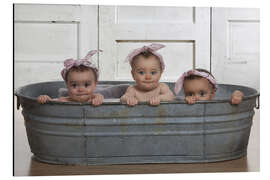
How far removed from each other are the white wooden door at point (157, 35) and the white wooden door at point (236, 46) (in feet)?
0.20

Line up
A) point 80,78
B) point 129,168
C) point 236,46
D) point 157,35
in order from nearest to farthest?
point 129,168
point 80,78
point 236,46
point 157,35

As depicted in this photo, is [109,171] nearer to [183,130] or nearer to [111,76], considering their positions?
[183,130]

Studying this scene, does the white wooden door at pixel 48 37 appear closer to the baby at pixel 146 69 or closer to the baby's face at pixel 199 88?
the baby at pixel 146 69

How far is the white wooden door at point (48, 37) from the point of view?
7.36ft

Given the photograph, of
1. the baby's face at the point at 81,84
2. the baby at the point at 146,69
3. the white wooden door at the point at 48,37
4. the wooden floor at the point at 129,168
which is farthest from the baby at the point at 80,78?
the white wooden door at the point at 48,37

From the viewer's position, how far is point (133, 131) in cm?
143

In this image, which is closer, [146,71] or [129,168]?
[129,168]

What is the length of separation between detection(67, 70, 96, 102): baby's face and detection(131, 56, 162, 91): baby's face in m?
0.17

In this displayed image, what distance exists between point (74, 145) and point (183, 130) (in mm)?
356

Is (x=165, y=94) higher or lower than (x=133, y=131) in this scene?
higher

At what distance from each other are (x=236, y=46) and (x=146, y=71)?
2.70 ft

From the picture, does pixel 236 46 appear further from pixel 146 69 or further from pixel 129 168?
pixel 129 168

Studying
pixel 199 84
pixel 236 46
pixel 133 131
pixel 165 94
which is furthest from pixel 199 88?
pixel 236 46

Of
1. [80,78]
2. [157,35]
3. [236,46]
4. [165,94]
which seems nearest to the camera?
[80,78]
